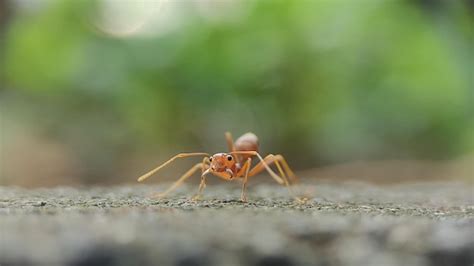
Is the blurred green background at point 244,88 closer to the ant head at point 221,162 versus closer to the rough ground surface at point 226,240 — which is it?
the ant head at point 221,162

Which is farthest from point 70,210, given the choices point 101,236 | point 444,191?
point 444,191

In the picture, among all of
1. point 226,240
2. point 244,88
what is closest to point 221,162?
point 226,240

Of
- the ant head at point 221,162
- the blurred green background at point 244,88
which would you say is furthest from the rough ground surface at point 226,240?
the blurred green background at point 244,88

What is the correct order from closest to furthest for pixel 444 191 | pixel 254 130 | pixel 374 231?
pixel 374 231 < pixel 444 191 < pixel 254 130

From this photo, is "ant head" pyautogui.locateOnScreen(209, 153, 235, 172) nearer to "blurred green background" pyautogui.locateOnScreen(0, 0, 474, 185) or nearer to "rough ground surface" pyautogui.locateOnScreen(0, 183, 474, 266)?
"rough ground surface" pyautogui.locateOnScreen(0, 183, 474, 266)

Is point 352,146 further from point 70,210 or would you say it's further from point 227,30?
point 70,210
